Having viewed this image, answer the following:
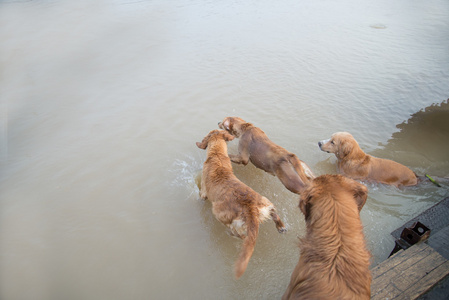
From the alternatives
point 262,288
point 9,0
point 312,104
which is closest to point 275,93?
point 312,104

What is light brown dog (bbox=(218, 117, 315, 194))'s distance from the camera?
13.7ft

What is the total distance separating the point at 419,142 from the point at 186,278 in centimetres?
567

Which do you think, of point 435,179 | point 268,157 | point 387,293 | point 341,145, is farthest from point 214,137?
point 435,179

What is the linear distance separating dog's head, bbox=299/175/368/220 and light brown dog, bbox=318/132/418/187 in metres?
2.54

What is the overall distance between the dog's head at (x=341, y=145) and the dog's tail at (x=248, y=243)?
99.6 inches

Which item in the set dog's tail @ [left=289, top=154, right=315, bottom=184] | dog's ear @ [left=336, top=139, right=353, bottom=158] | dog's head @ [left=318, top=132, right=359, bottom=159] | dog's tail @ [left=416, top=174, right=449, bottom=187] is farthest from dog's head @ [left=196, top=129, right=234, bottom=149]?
dog's tail @ [left=416, top=174, right=449, bottom=187]

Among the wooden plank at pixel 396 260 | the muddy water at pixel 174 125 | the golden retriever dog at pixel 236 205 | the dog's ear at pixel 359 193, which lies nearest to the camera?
the dog's ear at pixel 359 193

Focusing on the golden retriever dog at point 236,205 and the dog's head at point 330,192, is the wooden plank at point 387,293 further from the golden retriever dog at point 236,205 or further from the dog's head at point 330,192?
the golden retriever dog at point 236,205

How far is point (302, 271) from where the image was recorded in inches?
92.0

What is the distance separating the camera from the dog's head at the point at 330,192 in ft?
8.12

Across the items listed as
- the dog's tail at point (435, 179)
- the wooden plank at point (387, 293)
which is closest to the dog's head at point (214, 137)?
the wooden plank at point (387, 293)

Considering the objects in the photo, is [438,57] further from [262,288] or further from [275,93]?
[262,288]

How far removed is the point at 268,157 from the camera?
4.56 m

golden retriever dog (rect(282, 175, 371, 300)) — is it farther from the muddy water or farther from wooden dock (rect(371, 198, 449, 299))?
the muddy water
